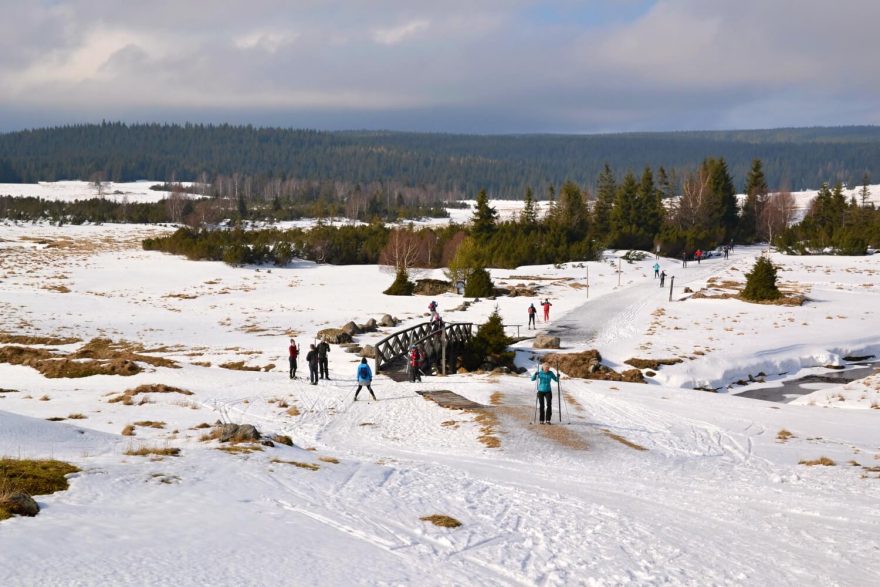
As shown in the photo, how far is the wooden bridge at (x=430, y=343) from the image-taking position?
2872 centimetres

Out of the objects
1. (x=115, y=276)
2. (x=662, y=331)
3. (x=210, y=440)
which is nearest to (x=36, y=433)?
(x=210, y=440)

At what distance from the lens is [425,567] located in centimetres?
752

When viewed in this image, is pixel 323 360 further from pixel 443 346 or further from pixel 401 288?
pixel 401 288

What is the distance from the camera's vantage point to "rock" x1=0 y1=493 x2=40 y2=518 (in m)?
7.77

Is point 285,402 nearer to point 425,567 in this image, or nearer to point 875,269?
point 425,567

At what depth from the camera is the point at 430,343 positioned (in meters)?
31.0

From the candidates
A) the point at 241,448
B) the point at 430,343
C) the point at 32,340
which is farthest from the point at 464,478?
the point at 32,340

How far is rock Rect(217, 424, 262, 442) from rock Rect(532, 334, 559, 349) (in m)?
20.5

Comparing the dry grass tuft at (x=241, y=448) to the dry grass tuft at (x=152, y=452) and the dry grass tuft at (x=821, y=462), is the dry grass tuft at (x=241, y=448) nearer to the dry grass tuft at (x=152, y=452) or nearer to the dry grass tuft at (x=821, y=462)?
the dry grass tuft at (x=152, y=452)

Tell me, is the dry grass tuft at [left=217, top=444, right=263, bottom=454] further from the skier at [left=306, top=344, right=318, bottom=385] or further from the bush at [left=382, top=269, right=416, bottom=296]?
the bush at [left=382, top=269, right=416, bottom=296]

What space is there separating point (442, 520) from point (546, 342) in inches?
954

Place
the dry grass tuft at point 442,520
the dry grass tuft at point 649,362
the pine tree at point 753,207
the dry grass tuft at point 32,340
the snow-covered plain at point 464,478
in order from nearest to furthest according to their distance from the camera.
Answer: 1. the snow-covered plain at point 464,478
2. the dry grass tuft at point 442,520
3. the dry grass tuft at point 649,362
4. the dry grass tuft at point 32,340
5. the pine tree at point 753,207

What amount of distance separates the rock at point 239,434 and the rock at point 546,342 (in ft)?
67.2

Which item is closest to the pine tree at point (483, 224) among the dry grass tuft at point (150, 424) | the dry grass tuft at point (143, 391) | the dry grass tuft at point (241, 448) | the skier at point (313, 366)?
the skier at point (313, 366)
